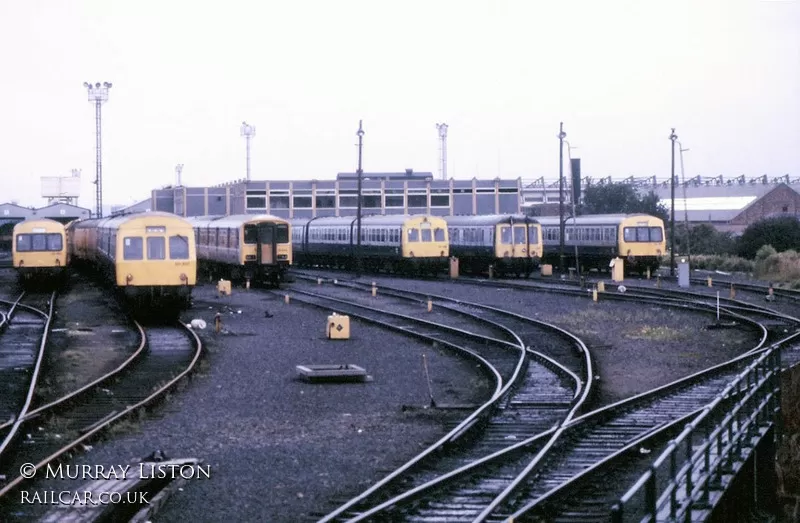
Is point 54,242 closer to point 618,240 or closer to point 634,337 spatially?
point 618,240

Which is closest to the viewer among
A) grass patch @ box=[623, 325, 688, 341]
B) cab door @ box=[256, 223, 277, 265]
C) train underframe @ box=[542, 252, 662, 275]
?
grass patch @ box=[623, 325, 688, 341]

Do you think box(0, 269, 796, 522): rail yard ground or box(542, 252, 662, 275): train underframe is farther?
box(542, 252, 662, 275): train underframe

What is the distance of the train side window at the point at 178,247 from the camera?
26453 mm

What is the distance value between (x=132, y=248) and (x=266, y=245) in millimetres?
15232

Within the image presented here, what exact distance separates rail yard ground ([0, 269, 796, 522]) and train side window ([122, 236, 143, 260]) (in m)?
1.66

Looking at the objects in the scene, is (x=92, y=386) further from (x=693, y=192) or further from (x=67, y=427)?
(x=693, y=192)

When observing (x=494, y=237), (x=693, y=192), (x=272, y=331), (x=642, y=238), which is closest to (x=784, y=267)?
(x=642, y=238)

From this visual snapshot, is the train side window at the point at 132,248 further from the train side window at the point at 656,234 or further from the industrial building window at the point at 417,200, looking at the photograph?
the industrial building window at the point at 417,200

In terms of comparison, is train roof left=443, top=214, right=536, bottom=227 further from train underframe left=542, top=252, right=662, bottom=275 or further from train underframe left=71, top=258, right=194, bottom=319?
train underframe left=71, top=258, right=194, bottom=319

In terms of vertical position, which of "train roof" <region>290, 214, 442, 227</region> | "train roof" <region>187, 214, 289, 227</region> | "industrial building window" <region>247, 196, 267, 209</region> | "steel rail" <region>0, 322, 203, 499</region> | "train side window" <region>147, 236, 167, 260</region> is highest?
"industrial building window" <region>247, 196, 267, 209</region>

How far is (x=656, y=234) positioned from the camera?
4897 centimetres

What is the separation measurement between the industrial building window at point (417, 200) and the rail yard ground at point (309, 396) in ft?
269

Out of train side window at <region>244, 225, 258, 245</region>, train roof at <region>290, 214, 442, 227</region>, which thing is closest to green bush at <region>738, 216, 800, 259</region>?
train roof at <region>290, 214, 442, 227</region>

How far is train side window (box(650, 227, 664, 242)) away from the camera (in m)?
48.8
